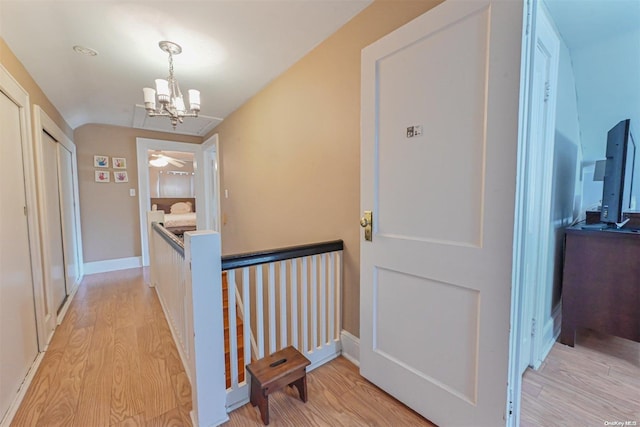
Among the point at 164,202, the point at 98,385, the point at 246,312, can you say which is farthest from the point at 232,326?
the point at 164,202

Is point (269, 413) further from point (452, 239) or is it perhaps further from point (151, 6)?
point (151, 6)

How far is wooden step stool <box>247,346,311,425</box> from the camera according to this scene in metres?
1.29

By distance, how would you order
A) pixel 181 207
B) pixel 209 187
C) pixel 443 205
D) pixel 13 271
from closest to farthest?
pixel 443 205
pixel 13 271
pixel 209 187
pixel 181 207

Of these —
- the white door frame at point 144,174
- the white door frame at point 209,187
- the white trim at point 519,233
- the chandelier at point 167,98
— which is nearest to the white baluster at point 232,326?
the white trim at point 519,233

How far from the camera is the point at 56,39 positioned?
5.73ft

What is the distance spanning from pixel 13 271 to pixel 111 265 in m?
3.10

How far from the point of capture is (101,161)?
4.08 meters

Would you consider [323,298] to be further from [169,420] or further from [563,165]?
[563,165]

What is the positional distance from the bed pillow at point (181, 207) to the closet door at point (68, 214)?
320 centimetres

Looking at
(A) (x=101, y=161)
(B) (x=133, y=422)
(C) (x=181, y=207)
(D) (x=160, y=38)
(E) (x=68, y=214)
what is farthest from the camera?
(C) (x=181, y=207)

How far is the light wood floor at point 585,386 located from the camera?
1294mm

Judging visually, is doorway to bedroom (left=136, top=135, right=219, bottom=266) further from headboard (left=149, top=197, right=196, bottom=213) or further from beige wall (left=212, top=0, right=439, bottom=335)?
beige wall (left=212, top=0, right=439, bottom=335)

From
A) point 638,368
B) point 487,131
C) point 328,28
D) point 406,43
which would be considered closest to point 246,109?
point 328,28

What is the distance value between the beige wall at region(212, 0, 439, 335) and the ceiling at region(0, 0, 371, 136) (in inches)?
6.0
